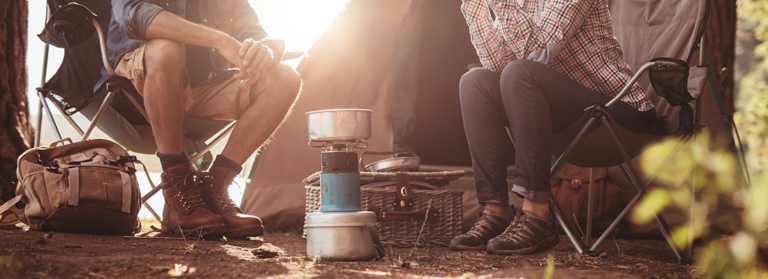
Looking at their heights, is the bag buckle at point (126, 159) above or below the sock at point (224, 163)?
above

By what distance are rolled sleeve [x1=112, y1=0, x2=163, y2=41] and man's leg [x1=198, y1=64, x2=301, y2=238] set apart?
1.50ft

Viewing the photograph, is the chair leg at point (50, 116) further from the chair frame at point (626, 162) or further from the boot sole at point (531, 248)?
the chair frame at point (626, 162)

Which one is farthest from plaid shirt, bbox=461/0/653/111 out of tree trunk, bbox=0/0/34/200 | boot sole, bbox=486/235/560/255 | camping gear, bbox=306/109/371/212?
tree trunk, bbox=0/0/34/200

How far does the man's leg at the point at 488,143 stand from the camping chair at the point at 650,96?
179 mm

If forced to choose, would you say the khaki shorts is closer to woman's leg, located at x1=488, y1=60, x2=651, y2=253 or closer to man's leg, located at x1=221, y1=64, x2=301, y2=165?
man's leg, located at x1=221, y1=64, x2=301, y2=165

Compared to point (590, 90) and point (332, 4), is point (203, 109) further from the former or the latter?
point (590, 90)

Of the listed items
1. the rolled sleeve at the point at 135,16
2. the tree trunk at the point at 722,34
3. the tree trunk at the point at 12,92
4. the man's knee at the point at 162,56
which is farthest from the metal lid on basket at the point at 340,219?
the tree trunk at the point at 722,34

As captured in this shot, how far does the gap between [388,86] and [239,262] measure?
1.68 m

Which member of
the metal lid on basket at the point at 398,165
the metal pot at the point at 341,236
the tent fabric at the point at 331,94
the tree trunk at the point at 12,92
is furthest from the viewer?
the tent fabric at the point at 331,94

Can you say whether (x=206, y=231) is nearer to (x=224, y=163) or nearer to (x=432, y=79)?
(x=224, y=163)

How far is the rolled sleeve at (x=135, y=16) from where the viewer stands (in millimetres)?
1730

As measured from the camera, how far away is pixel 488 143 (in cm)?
173

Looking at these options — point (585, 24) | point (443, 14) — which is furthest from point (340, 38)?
point (585, 24)

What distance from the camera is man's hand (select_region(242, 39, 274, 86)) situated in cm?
180
